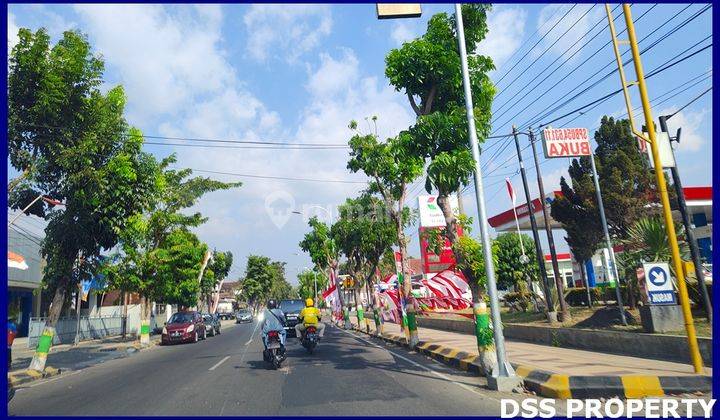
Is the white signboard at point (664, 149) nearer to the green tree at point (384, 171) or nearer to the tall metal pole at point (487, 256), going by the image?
the tall metal pole at point (487, 256)

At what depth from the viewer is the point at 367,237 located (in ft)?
109

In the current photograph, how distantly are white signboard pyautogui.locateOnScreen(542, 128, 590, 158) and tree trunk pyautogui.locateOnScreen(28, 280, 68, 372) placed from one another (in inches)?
673

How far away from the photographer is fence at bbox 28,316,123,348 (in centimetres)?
2592

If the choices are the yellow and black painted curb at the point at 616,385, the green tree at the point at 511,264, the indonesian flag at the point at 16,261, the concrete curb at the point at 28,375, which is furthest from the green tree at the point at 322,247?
the yellow and black painted curb at the point at 616,385

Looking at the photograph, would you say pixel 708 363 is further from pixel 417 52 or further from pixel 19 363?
pixel 19 363

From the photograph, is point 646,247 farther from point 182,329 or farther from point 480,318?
point 182,329

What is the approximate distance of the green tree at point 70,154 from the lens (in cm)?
1238

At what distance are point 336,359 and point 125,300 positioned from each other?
28605 millimetres

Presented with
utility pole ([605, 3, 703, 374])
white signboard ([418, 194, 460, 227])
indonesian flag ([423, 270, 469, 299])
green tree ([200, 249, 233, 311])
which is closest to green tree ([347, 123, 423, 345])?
indonesian flag ([423, 270, 469, 299])

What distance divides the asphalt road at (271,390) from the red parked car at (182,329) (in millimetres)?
10872

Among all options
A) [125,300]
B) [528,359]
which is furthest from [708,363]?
[125,300]

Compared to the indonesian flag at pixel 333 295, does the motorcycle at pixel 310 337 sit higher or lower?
lower

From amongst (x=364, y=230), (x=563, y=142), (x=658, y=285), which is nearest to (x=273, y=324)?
(x=658, y=285)

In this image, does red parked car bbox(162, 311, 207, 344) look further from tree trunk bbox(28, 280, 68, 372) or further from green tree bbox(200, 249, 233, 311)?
green tree bbox(200, 249, 233, 311)
